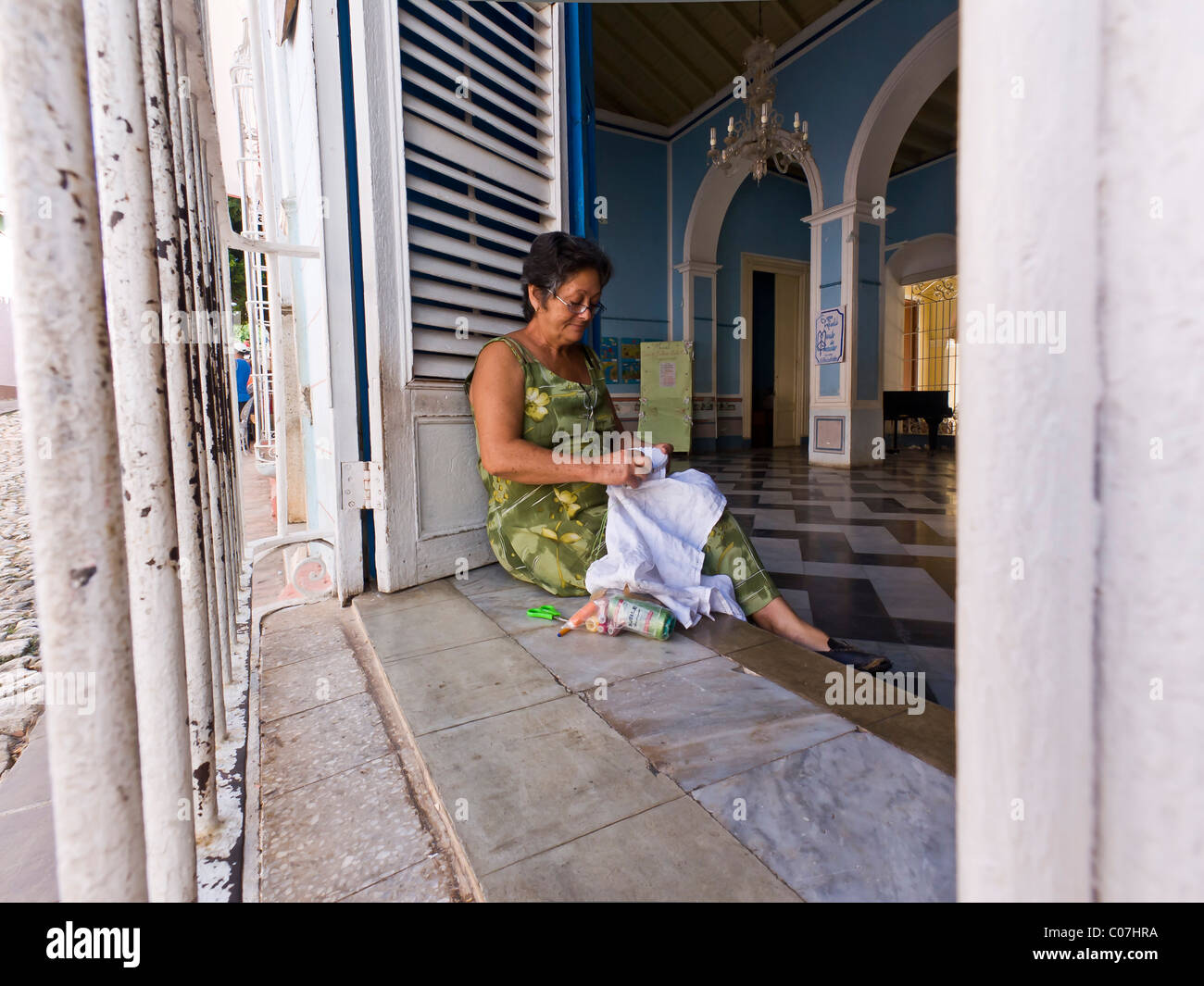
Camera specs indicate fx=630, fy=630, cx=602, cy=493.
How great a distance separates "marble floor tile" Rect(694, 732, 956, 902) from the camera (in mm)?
735

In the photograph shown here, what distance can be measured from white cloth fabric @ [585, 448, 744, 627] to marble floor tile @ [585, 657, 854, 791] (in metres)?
0.32

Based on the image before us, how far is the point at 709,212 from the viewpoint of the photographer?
333 inches

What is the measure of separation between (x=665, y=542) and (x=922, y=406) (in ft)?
25.6

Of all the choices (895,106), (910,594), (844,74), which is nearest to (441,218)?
(910,594)

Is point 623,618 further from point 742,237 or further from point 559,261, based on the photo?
point 742,237

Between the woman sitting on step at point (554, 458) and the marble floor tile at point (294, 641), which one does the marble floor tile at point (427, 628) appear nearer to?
the marble floor tile at point (294, 641)

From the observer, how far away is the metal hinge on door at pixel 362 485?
6.29ft

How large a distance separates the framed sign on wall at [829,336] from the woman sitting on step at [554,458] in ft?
18.8

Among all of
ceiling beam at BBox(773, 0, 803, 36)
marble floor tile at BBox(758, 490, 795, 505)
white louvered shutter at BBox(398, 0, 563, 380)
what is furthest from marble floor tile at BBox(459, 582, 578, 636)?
ceiling beam at BBox(773, 0, 803, 36)

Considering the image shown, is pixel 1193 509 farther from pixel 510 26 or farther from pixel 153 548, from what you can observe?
pixel 510 26

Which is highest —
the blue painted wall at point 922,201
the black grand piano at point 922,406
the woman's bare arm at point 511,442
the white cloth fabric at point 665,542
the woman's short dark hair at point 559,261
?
the blue painted wall at point 922,201

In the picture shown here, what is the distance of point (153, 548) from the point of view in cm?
51

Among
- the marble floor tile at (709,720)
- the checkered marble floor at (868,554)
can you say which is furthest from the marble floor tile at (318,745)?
the checkered marble floor at (868,554)

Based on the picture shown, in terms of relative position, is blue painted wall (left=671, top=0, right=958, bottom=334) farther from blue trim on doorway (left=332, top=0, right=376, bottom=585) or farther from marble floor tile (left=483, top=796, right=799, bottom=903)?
marble floor tile (left=483, top=796, right=799, bottom=903)
